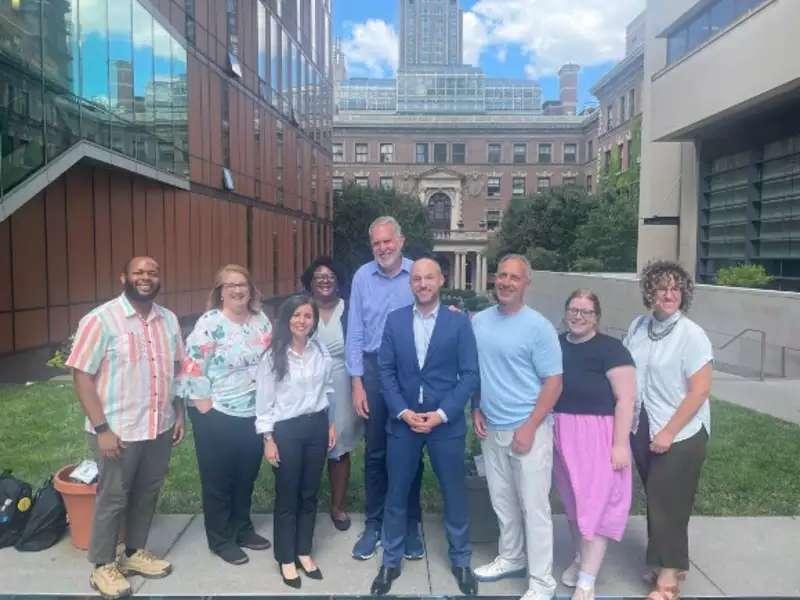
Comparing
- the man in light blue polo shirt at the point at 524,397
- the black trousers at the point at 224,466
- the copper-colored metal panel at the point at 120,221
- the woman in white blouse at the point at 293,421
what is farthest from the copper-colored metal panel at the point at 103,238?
the man in light blue polo shirt at the point at 524,397

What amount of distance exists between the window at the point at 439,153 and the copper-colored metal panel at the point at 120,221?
5370 cm

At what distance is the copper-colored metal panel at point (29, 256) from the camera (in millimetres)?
14273

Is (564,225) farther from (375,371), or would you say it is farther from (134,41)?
(375,371)

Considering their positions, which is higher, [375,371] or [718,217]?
[718,217]

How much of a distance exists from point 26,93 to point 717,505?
1221 cm

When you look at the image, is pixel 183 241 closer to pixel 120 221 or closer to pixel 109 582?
pixel 120 221

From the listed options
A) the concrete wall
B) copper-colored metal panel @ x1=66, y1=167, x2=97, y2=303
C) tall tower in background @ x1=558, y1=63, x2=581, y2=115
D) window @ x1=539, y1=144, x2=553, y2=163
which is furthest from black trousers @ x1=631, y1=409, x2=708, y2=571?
tall tower in background @ x1=558, y1=63, x2=581, y2=115

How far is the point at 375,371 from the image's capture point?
187 inches

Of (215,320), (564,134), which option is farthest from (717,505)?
(564,134)

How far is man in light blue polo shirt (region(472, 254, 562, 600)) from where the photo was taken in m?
3.97

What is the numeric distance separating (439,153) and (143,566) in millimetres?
68348

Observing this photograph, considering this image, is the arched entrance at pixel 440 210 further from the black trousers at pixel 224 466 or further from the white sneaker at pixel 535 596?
the white sneaker at pixel 535 596

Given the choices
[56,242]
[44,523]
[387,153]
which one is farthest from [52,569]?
[387,153]

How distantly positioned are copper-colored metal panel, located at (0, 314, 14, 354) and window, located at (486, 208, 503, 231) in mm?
58569
